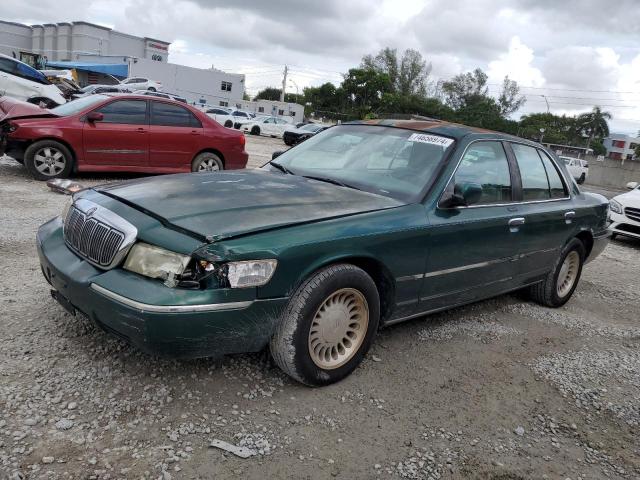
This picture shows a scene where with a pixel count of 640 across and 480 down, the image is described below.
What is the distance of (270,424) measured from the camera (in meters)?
2.74

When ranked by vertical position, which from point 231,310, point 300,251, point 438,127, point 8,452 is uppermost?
point 438,127

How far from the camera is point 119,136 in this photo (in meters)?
8.42

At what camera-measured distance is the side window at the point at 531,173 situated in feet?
14.7

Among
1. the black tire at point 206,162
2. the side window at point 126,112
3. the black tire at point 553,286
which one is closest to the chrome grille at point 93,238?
the black tire at point 553,286

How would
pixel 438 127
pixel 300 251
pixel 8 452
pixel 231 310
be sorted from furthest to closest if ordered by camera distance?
pixel 438 127 < pixel 300 251 < pixel 231 310 < pixel 8 452

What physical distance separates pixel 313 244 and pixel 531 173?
2628mm

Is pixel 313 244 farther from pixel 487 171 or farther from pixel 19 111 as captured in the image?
pixel 19 111

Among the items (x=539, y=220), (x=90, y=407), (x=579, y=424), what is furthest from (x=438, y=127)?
(x=90, y=407)

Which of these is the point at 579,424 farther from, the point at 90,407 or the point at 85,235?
the point at 85,235

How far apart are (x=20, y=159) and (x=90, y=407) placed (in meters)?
6.82

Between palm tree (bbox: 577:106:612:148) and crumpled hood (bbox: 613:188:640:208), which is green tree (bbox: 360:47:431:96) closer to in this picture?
palm tree (bbox: 577:106:612:148)

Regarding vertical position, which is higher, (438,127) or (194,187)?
(438,127)

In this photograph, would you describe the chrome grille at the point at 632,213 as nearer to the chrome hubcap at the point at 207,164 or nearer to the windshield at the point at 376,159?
the windshield at the point at 376,159

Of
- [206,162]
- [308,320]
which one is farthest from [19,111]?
[308,320]
